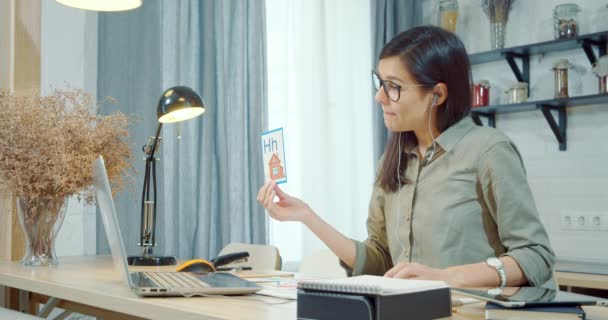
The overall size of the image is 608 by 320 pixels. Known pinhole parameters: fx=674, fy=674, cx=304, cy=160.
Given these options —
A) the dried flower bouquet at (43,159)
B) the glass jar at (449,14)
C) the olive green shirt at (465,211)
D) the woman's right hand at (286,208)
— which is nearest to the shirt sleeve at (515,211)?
the olive green shirt at (465,211)

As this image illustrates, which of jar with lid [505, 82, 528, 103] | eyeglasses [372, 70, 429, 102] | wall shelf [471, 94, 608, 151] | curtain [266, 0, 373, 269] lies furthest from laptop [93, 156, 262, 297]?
jar with lid [505, 82, 528, 103]

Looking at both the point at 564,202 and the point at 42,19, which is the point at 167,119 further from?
the point at 564,202

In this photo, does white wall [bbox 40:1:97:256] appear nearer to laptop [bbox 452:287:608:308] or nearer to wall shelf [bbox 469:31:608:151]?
wall shelf [bbox 469:31:608:151]

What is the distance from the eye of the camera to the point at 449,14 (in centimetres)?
385

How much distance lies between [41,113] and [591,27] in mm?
2692

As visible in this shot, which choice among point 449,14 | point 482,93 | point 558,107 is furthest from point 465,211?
point 449,14

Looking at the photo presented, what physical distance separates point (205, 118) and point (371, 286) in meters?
2.46

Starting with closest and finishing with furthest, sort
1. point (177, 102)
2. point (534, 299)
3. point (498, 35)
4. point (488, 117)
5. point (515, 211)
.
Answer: point (534, 299) → point (515, 211) → point (177, 102) → point (498, 35) → point (488, 117)

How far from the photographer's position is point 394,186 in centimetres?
176

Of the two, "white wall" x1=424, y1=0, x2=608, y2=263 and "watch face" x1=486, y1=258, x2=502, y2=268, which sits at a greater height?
"white wall" x1=424, y1=0, x2=608, y2=263

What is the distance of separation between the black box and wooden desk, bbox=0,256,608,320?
0.25 ft

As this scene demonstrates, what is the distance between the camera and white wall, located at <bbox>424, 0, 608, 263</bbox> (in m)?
3.37

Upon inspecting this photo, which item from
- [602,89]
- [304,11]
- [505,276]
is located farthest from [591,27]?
[505,276]

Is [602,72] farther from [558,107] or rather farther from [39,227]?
[39,227]
